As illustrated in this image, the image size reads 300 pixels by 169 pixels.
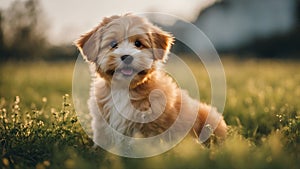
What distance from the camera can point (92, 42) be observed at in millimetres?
4805

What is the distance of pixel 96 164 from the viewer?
3.61 metres

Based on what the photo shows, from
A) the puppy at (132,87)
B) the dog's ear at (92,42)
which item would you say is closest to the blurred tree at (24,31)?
the dog's ear at (92,42)

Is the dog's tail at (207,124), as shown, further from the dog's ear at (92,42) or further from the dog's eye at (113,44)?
the dog's ear at (92,42)

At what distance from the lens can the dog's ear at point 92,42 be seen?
4742 millimetres

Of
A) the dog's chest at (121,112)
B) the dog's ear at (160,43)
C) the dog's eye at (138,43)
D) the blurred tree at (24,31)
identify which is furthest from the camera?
the blurred tree at (24,31)

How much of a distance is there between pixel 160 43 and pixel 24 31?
1322 centimetres

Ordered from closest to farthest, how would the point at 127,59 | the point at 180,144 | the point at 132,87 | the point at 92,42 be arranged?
the point at 180,144, the point at 127,59, the point at 132,87, the point at 92,42

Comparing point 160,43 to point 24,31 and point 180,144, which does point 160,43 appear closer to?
point 180,144

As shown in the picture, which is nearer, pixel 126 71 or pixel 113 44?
pixel 126 71

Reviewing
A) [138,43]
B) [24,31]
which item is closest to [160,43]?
[138,43]

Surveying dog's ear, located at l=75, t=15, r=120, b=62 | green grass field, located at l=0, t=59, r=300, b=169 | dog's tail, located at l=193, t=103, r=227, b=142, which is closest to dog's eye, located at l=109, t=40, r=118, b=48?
dog's ear, located at l=75, t=15, r=120, b=62

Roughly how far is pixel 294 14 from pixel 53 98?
21.9 metres

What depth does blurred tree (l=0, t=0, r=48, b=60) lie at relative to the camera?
43.7 ft

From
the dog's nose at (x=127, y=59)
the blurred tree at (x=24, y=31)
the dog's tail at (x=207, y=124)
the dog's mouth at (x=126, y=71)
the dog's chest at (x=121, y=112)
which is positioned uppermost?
the dog's nose at (x=127, y=59)
